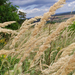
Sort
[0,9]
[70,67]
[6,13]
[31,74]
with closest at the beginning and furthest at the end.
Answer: [70,67], [31,74], [0,9], [6,13]

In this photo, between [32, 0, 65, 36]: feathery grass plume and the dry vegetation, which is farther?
[32, 0, 65, 36]: feathery grass plume

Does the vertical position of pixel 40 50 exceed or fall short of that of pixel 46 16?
it falls short

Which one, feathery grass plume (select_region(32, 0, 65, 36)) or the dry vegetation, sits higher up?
feathery grass plume (select_region(32, 0, 65, 36))

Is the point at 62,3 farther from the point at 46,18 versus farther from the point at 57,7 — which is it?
the point at 46,18

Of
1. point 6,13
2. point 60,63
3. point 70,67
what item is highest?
point 6,13

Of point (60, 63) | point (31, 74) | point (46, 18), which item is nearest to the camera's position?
point (60, 63)

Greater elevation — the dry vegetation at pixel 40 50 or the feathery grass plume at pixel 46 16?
the feathery grass plume at pixel 46 16

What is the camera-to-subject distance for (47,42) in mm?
880

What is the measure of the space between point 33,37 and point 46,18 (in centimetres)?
25

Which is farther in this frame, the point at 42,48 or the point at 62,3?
the point at 62,3

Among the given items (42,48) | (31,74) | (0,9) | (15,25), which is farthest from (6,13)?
(42,48)

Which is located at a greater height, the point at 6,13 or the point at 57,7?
the point at 6,13

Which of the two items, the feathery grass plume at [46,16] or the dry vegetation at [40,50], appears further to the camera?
the feathery grass plume at [46,16]

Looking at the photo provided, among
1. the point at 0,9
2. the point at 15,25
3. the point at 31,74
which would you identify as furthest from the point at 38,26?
the point at 15,25
